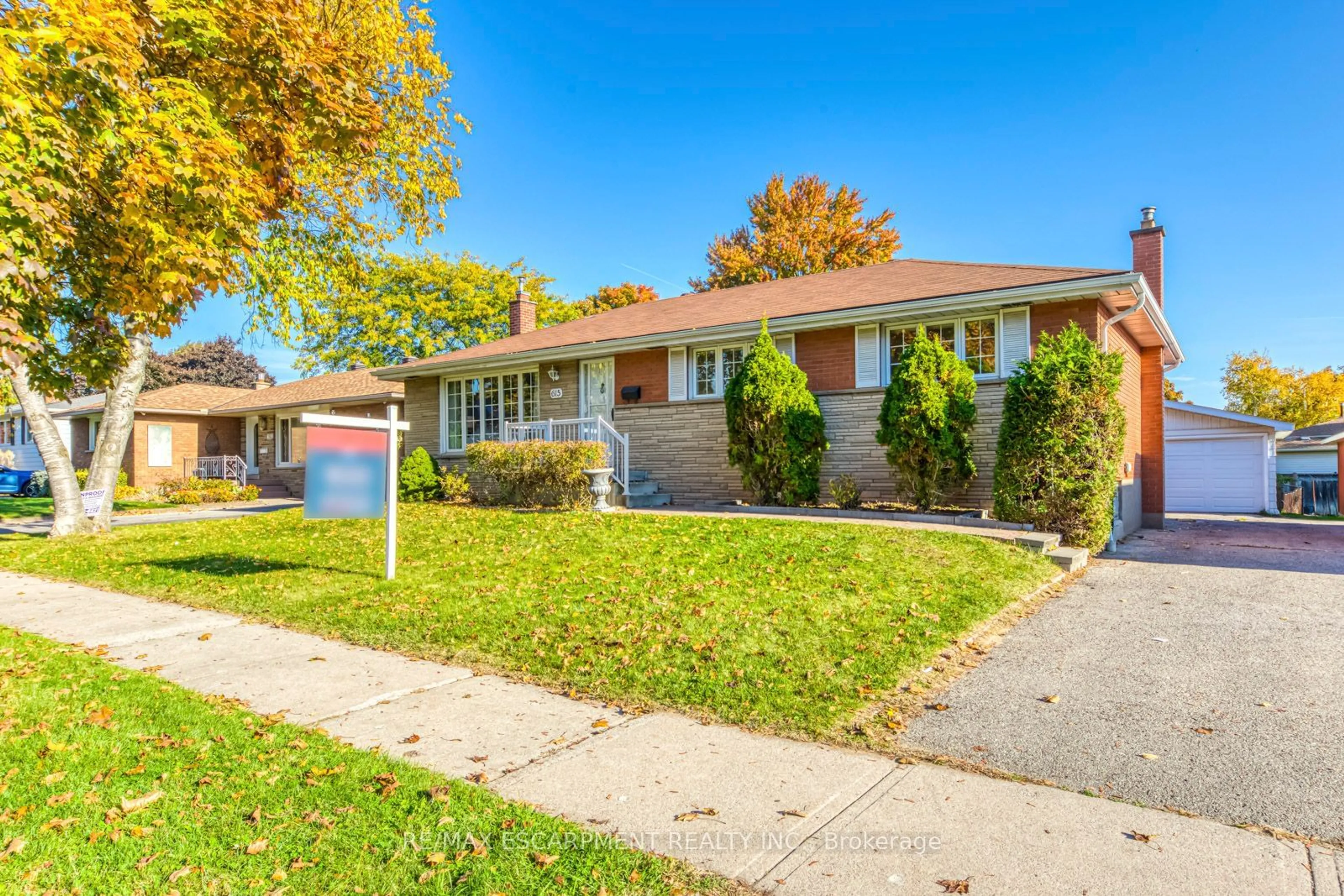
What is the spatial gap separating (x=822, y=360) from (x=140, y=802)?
1136 cm

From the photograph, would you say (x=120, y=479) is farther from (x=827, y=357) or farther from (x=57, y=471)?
(x=827, y=357)

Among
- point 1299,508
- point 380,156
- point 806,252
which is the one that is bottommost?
point 1299,508

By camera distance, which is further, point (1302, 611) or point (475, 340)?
point (475, 340)

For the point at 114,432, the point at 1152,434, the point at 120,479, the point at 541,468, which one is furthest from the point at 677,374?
the point at 120,479

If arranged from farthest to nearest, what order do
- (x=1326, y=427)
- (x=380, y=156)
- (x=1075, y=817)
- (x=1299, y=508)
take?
(x=1326, y=427) < (x=1299, y=508) < (x=380, y=156) < (x=1075, y=817)

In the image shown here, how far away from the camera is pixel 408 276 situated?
35.5 metres

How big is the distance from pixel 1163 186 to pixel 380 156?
640 inches

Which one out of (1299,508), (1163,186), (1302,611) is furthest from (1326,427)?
(1302,611)

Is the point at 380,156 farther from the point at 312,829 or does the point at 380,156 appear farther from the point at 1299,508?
the point at 1299,508

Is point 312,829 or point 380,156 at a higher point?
point 380,156

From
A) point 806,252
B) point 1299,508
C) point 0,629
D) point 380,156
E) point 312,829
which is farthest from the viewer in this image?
point 806,252

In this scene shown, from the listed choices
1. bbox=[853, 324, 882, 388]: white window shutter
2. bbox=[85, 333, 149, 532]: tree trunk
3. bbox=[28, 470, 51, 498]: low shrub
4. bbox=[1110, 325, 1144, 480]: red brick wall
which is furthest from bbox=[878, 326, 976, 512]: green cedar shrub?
bbox=[28, 470, 51, 498]: low shrub

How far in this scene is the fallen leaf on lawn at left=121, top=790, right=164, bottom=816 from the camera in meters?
2.78

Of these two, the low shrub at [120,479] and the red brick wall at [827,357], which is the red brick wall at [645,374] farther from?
the low shrub at [120,479]
